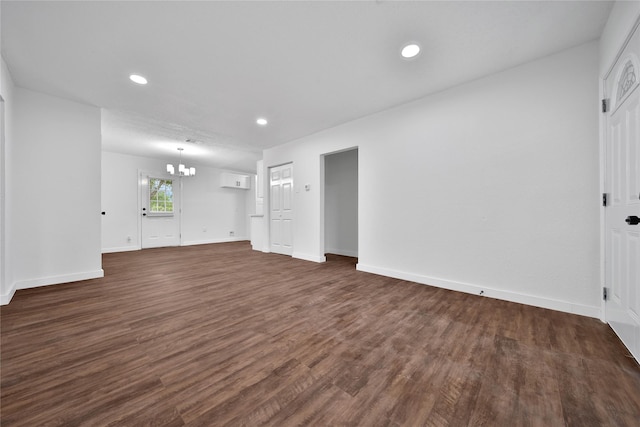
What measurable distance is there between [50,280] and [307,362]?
4080mm

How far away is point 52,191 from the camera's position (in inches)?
130

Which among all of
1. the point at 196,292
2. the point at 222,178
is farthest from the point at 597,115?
the point at 222,178

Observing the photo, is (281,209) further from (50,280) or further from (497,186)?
(497,186)

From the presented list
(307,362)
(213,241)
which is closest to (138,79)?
(307,362)

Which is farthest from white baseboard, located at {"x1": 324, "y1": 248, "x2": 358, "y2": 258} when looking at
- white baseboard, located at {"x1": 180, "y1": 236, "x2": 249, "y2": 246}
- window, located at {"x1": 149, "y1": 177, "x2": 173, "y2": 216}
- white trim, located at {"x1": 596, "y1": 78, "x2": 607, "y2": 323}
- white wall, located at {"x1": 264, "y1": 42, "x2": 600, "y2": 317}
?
window, located at {"x1": 149, "y1": 177, "x2": 173, "y2": 216}

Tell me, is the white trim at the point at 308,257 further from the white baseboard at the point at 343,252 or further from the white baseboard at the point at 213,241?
the white baseboard at the point at 213,241

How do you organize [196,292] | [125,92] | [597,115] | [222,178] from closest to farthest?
[597,115]
[196,292]
[125,92]
[222,178]

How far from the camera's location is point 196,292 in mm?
2959

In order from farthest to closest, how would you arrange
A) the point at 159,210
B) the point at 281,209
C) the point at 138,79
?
the point at 159,210 < the point at 281,209 < the point at 138,79

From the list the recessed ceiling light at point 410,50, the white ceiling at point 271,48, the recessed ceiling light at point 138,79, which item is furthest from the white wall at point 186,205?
the recessed ceiling light at point 410,50

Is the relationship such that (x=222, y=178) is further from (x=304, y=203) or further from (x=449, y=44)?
(x=449, y=44)

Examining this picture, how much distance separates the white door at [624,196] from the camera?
162cm

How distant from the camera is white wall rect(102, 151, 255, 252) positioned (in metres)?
6.30

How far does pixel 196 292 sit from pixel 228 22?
2.95 meters
